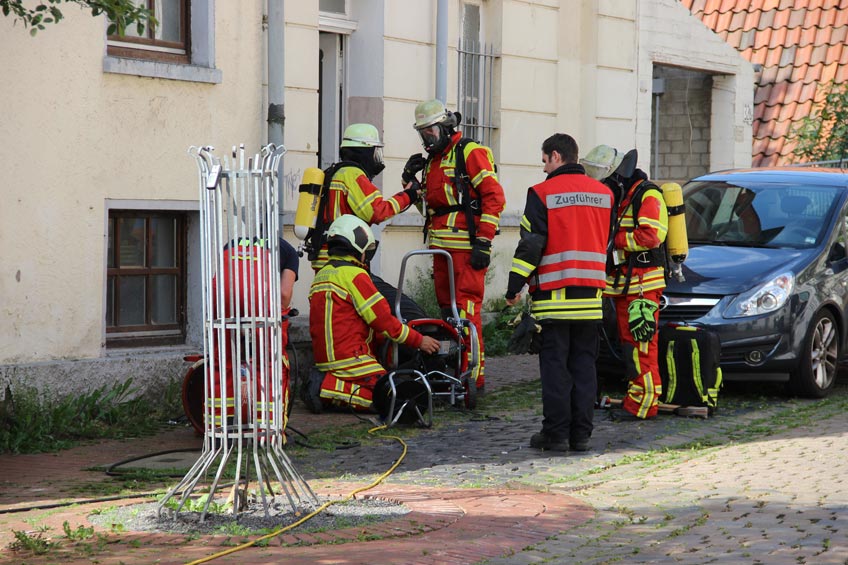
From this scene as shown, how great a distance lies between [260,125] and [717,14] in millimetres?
13432

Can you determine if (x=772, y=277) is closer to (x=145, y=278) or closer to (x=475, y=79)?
(x=475, y=79)

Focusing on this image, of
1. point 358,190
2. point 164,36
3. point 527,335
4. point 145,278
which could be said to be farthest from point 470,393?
point 164,36

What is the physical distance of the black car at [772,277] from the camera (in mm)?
10680

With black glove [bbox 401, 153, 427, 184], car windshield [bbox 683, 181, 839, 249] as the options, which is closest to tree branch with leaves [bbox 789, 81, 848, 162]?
car windshield [bbox 683, 181, 839, 249]

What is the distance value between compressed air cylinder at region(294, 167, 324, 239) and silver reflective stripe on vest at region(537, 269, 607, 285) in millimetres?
2380

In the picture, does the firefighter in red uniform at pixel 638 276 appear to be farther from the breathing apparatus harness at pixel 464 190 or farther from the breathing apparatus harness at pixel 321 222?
the breathing apparatus harness at pixel 321 222

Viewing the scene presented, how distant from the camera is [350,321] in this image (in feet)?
32.1

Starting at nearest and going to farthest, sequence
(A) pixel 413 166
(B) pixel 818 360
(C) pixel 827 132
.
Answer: (A) pixel 413 166
(B) pixel 818 360
(C) pixel 827 132

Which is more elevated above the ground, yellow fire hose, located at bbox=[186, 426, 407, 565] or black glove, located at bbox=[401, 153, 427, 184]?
black glove, located at bbox=[401, 153, 427, 184]

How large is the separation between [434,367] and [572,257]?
5.66 feet

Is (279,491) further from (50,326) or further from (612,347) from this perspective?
(612,347)

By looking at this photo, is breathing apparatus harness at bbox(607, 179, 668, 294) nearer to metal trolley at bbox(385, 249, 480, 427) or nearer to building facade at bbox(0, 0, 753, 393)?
metal trolley at bbox(385, 249, 480, 427)

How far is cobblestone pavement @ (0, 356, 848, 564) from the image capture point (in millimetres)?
6070

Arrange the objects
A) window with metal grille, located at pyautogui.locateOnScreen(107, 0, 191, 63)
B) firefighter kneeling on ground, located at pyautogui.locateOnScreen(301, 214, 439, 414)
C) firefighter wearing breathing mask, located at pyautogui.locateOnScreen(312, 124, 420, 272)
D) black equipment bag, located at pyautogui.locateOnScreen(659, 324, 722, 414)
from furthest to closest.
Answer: window with metal grille, located at pyautogui.locateOnScreen(107, 0, 191, 63) < firefighter wearing breathing mask, located at pyautogui.locateOnScreen(312, 124, 420, 272) < black equipment bag, located at pyautogui.locateOnScreen(659, 324, 722, 414) < firefighter kneeling on ground, located at pyautogui.locateOnScreen(301, 214, 439, 414)
